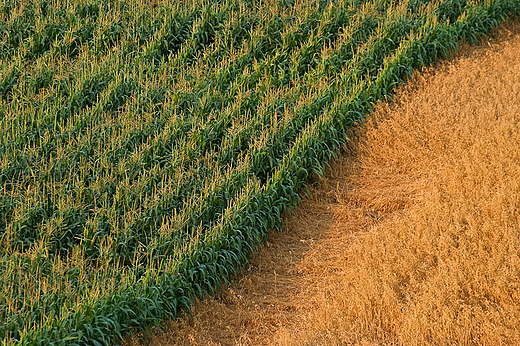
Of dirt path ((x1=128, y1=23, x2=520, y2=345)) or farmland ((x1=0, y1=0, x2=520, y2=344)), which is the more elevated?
farmland ((x1=0, y1=0, x2=520, y2=344))

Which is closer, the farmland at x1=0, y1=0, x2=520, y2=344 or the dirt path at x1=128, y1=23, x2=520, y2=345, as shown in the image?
the dirt path at x1=128, y1=23, x2=520, y2=345

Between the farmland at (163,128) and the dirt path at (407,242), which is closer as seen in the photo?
the dirt path at (407,242)

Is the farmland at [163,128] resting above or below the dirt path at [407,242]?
above

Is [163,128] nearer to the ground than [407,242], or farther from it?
farther from it

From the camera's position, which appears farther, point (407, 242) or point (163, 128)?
point (163, 128)
